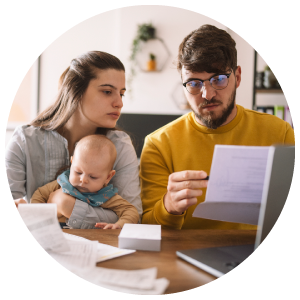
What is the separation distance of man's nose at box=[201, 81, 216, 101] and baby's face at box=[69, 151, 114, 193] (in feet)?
1.78

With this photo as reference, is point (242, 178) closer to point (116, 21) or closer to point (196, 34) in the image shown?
point (196, 34)

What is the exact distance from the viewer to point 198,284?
0.67m

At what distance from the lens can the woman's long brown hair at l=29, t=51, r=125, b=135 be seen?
129 centimetres

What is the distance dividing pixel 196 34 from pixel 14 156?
100 cm

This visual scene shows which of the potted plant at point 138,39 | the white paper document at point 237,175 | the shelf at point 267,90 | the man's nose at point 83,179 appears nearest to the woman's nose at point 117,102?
the man's nose at point 83,179

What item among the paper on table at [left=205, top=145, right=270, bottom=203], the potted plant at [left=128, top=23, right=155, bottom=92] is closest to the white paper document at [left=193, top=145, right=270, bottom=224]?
the paper on table at [left=205, top=145, right=270, bottom=203]

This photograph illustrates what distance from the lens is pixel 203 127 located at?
1.39 metres

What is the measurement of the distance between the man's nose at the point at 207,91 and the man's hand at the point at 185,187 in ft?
1.69

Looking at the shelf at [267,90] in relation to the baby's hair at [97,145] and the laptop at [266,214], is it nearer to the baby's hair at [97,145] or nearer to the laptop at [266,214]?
the baby's hair at [97,145]

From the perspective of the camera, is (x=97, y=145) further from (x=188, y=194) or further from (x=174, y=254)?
(x=174, y=254)

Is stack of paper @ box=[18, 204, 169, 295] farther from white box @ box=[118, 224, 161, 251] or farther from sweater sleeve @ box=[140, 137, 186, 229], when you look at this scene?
sweater sleeve @ box=[140, 137, 186, 229]

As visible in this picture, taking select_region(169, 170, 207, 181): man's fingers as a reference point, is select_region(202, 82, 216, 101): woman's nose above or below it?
above

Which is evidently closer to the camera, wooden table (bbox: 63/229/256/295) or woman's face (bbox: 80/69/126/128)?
wooden table (bbox: 63/229/256/295)

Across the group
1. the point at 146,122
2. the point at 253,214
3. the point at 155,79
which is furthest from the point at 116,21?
the point at 253,214
